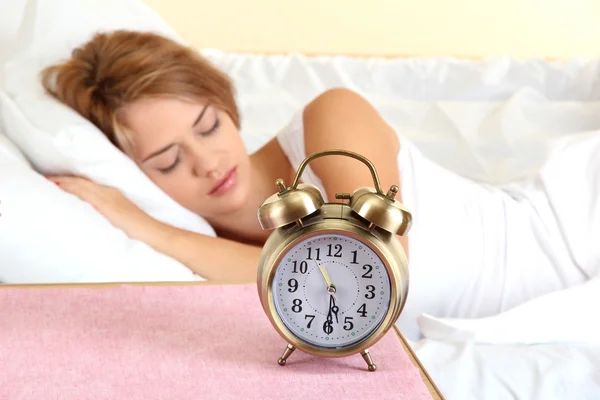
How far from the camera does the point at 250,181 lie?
1.36 meters

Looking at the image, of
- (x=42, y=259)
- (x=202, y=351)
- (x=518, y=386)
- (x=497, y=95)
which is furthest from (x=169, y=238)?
(x=497, y=95)

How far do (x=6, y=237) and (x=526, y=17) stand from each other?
3.90 feet

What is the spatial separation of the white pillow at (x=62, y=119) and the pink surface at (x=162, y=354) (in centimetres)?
36

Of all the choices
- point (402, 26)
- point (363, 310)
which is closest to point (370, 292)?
point (363, 310)

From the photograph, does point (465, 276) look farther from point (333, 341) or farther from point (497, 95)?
point (333, 341)

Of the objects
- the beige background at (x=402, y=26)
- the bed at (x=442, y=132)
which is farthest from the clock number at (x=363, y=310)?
Result: the beige background at (x=402, y=26)

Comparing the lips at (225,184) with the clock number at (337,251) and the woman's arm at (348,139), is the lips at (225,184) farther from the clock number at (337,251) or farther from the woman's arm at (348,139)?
the clock number at (337,251)

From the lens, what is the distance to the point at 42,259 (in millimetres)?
1196

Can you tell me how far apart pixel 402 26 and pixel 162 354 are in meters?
1.05

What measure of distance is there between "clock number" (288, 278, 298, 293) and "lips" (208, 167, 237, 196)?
63 centimetres

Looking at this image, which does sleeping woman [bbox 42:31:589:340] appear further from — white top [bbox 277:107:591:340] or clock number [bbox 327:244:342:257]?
clock number [bbox 327:244:342:257]

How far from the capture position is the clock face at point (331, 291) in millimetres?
735

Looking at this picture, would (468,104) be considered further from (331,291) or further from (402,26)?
(331,291)

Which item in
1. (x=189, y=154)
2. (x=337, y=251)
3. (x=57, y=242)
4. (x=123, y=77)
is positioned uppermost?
(x=337, y=251)
